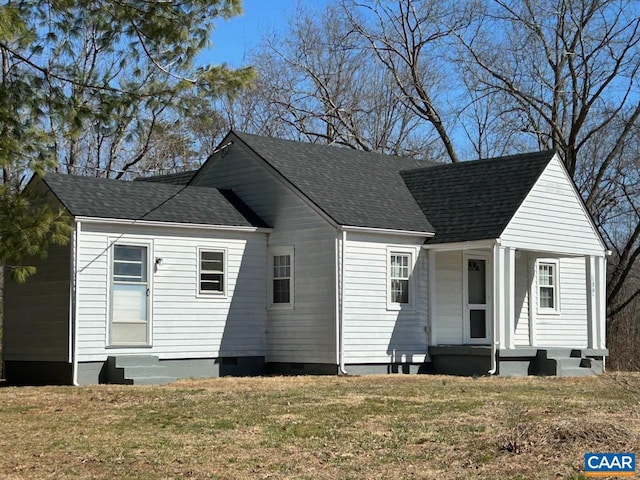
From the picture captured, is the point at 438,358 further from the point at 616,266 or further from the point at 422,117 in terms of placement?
the point at 422,117

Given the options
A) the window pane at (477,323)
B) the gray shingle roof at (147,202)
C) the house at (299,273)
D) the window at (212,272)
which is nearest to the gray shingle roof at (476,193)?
the house at (299,273)

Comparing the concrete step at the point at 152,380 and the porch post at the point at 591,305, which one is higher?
the porch post at the point at 591,305

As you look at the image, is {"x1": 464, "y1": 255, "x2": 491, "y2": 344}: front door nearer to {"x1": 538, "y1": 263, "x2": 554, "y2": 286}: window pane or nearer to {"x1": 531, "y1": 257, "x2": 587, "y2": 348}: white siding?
{"x1": 531, "y1": 257, "x2": 587, "y2": 348}: white siding

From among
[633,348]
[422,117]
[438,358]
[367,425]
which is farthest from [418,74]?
[367,425]

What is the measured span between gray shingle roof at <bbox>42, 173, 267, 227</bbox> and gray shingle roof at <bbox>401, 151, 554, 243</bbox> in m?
4.22

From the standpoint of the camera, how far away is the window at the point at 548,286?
26.4m

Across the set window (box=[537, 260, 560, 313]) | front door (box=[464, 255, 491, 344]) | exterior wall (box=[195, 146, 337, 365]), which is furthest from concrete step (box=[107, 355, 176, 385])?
window (box=[537, 260, 560, 313])

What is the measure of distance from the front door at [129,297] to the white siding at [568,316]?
32.4 feet

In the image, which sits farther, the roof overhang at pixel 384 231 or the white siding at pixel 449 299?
the white siding at pixel 449 299

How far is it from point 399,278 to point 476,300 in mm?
2492

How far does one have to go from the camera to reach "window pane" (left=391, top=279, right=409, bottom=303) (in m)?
23.6

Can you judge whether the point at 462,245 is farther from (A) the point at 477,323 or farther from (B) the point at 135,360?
(B) the point at 135,360

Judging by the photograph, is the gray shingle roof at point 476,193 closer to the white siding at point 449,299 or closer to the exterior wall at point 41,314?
the white siding at point 449,299

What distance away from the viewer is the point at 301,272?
Answer: 912 inches
